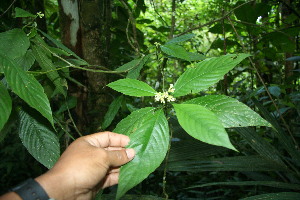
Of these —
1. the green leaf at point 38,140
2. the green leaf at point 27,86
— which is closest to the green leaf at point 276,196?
the green leaf at point 38,140

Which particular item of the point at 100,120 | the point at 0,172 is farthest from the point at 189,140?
the point at 0,172

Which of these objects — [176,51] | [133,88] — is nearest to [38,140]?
[133,88]

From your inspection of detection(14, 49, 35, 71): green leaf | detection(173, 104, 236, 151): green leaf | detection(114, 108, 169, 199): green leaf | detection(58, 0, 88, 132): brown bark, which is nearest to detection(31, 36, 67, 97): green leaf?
detection(14, 49, 35, 71): green leaf

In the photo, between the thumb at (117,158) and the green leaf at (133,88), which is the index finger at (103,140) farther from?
the green leaf at (133,88)

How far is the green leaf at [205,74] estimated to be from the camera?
692mm

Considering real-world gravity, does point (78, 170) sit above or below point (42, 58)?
below

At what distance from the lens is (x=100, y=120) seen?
74.7 inches

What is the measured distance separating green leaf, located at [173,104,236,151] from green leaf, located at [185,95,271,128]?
9 cm

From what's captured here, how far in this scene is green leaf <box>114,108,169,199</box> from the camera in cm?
59

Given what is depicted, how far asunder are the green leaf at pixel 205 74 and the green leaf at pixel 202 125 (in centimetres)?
10

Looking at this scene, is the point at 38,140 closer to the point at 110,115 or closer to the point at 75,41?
the point at 110,115

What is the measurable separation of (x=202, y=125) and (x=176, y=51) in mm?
512

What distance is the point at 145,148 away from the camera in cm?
62

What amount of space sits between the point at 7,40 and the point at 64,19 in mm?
966
